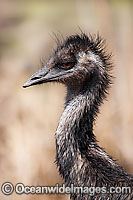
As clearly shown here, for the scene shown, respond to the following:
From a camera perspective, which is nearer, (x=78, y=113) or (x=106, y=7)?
(x=78, y=113)

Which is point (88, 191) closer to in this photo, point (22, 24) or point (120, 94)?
point (120, 94)

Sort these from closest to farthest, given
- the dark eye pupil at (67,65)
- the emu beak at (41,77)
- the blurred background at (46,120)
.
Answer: the emu beak at (41,77) → the dark eye pupil at (67,65) → the blurred background at (46,120)

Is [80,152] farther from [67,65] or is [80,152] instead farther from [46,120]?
[46,120]

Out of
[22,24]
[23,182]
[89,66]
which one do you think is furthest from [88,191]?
[22,24]

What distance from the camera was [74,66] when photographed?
695 cm

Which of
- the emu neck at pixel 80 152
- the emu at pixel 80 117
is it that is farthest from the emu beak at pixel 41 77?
the emu neck at pixel 80 152

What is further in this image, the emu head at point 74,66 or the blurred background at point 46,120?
the blurred background at point 46,120

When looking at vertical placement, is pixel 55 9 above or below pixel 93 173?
above

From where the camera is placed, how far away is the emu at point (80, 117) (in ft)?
22.6

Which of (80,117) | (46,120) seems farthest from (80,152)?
(46,120)

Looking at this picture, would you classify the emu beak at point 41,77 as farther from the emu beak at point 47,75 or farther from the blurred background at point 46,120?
the blurred background at point 46,120

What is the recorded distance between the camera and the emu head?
692 cm

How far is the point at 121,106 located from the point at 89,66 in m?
4.24

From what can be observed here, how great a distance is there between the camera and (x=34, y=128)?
36.2ft
